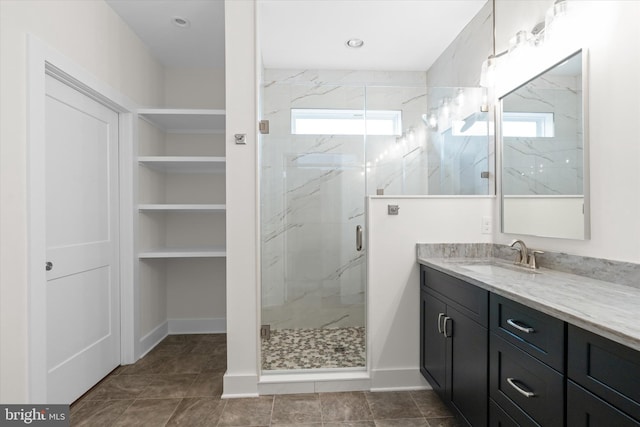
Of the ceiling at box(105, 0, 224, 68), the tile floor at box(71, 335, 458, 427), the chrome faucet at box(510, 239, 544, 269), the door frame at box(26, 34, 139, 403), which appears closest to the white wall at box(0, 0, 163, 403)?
the door frame at box(26, 34, 139, 403)

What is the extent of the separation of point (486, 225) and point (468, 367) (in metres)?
1.05

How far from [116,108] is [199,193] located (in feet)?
3.47

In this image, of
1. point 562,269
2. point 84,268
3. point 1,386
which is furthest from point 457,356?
point 84,268

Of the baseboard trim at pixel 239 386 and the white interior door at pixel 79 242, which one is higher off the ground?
the white interior door at pixel 79 242

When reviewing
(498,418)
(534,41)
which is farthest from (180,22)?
(498,418)

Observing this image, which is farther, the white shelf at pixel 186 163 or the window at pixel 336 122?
the white shelf at pixel 186 163

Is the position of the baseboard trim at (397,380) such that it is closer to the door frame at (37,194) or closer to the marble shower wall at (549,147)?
the marble shower wall at (549,147)

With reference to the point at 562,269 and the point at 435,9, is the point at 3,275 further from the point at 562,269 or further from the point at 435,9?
the point at 435,9

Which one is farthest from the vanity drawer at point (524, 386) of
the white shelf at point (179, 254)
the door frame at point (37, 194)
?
the door frame at point (37, 194)

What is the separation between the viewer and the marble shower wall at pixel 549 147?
5.38 ft

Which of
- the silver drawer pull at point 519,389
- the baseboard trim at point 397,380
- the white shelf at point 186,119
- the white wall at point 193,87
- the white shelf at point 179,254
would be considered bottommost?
the baseboard trim at point 397,380

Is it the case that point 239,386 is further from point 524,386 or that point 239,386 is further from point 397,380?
point 524,386

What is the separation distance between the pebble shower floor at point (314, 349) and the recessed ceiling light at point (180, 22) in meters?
2.54

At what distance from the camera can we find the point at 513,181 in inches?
Answer: 82.7
